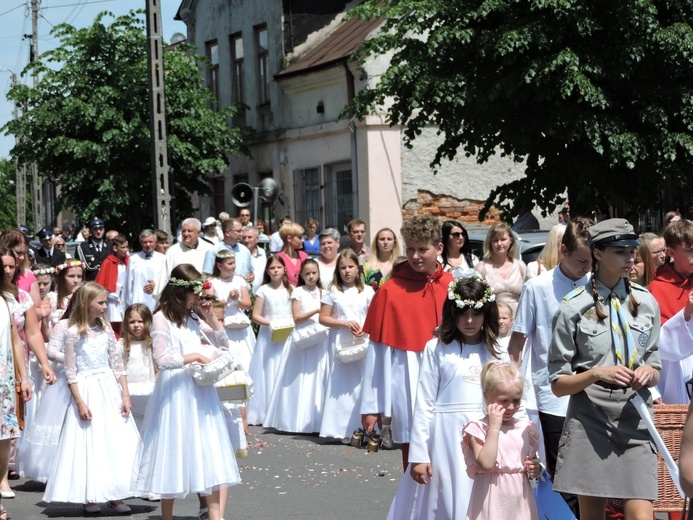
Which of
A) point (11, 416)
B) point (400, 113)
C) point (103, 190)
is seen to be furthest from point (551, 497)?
point (103, 190)

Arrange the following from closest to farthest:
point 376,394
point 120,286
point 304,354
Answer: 1. point 376,394
2. point 304,354
3. point 120,286

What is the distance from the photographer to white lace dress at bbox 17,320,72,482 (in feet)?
32.7

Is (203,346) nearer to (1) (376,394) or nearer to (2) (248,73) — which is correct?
(1) (376,394)

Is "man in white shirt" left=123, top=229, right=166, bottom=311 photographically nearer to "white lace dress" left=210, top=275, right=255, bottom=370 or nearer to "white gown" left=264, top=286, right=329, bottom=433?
"white lace dress" left=210, top=275, right=255, bottom=370

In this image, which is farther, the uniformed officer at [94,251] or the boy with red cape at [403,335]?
the uniformed officer at [94,251]

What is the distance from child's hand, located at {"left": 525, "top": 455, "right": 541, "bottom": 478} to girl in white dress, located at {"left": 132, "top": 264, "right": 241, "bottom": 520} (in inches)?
112

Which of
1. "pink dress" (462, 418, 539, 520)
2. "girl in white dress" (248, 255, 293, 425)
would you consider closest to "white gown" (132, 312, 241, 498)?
"pink dress" (462, 418, 539, 520)

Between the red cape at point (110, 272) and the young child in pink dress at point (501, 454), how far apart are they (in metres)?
13.1

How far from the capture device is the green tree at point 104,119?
28.4m

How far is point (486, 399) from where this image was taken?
6328mm

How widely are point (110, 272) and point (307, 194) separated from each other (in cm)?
1325

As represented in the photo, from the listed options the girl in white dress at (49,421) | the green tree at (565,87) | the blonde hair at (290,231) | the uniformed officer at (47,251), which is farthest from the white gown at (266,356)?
the uniformed officer at (47,251)

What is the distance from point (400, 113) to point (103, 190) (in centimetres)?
1096

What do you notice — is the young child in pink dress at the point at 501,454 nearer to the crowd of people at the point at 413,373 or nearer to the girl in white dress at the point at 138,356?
the crowd of people at the point at 413,373
